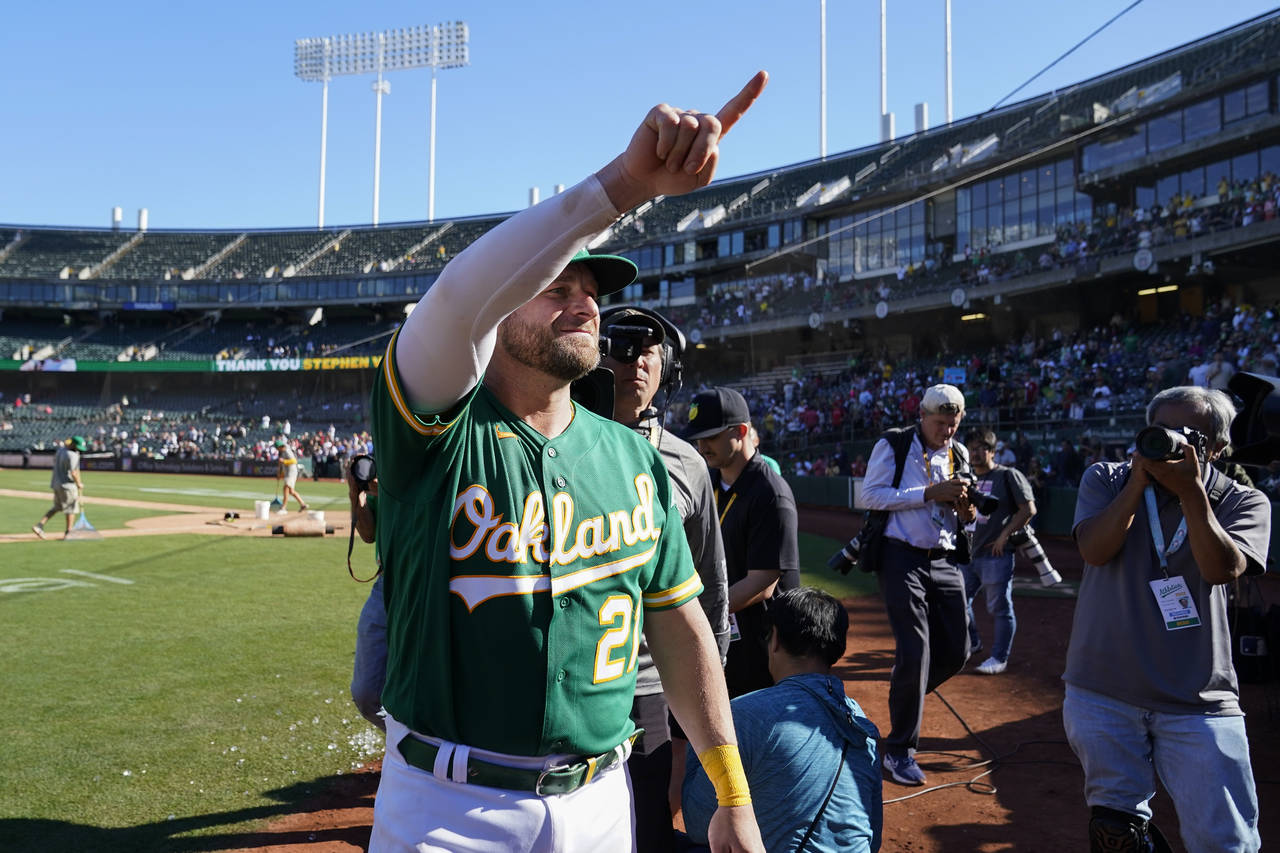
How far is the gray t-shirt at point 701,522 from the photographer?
3398mm

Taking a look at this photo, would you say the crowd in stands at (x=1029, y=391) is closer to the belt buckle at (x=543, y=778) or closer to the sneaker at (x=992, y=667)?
the sneaker at (x=992, y=667)

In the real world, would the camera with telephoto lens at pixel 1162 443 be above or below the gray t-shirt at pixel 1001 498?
above

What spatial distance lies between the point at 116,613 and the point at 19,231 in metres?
70.4

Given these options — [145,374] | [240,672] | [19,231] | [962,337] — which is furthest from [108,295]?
[240,672]

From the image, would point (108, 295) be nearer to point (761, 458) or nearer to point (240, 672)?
point (240, 672)

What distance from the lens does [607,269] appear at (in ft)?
7.08

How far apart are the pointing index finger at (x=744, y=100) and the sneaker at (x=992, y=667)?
23.6 ft

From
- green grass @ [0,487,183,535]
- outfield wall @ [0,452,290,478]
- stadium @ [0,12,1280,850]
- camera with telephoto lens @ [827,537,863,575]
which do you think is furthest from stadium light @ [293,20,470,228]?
camera with telephoto lens @ [827,537,863,575]

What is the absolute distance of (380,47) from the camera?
69.0m

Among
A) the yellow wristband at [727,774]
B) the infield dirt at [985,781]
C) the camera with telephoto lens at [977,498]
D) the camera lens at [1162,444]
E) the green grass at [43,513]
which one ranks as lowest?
the infield dirt at [985,781]

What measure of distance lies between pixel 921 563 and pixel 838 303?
3271 cm

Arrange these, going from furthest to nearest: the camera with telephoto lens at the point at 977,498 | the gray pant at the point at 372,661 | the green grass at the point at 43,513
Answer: the green grass at the point at 43,513
the camera with telephoto lens at the point at 977,498
the gray pant at the point at 372,661

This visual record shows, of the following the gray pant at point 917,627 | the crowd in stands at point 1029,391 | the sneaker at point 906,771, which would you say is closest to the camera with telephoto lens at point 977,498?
the gray pant at point 917,627

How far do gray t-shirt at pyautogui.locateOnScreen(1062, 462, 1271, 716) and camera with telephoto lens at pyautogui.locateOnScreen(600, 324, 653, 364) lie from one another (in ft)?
5.89
